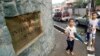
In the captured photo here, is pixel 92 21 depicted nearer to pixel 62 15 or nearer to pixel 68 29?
pixel 68 29

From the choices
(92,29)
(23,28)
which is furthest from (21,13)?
(92,29)

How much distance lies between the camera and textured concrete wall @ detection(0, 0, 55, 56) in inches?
157

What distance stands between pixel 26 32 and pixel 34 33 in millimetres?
756

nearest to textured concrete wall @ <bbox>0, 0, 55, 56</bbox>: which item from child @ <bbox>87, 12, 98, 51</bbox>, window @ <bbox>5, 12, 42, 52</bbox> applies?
window @ <bbox>5, 12, 42, 52</bbox>

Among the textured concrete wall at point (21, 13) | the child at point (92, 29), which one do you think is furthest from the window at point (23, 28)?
the child at point (92, 29)

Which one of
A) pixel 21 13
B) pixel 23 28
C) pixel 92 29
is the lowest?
A: pixel 92 29

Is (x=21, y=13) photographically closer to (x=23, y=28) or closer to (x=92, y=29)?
(x=23, y=28)

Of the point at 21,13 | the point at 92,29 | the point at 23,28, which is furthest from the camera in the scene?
the point at 92,29

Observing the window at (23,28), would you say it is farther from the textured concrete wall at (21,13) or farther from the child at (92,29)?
the child at (92,29)

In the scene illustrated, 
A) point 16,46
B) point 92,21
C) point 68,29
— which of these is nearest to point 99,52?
point 92,21

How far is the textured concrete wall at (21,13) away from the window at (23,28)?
14cm

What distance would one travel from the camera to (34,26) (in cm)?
633

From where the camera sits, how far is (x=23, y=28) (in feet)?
17.5

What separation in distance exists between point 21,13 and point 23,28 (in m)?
0.42
